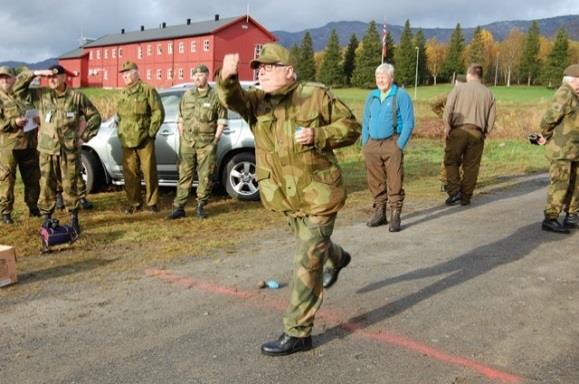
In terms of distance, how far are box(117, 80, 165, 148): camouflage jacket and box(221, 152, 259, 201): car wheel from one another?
4.46ft

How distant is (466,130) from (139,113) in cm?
479

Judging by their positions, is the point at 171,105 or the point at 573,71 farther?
the point at 171,105

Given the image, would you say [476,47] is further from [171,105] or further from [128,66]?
[128,66]

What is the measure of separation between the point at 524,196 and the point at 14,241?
25.6 feet

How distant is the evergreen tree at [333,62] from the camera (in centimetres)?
10131

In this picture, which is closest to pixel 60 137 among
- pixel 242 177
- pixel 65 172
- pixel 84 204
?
pixel 65 172

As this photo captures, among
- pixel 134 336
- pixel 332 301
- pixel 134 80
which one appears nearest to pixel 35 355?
pixel 134 336

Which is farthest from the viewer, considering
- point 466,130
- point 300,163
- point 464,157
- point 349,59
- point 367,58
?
point 349,59

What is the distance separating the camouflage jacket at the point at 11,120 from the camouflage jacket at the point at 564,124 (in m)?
6.43

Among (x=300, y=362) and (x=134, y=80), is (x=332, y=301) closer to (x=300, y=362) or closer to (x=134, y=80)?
(x=300, y=362)

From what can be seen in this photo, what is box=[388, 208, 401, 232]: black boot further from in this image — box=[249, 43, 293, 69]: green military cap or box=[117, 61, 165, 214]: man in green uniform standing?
box=[249, 43, 293, 69]: green military cap

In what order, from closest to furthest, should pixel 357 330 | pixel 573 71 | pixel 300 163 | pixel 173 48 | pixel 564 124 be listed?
pixel 300 163 < pixel 357 330 < pixel 573 71 < pixel 564 124 < pixel 173 48

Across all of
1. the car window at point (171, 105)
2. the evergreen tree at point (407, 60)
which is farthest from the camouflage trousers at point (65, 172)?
the evergreen tree at point (407, 60)

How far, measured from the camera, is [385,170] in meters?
7.37
